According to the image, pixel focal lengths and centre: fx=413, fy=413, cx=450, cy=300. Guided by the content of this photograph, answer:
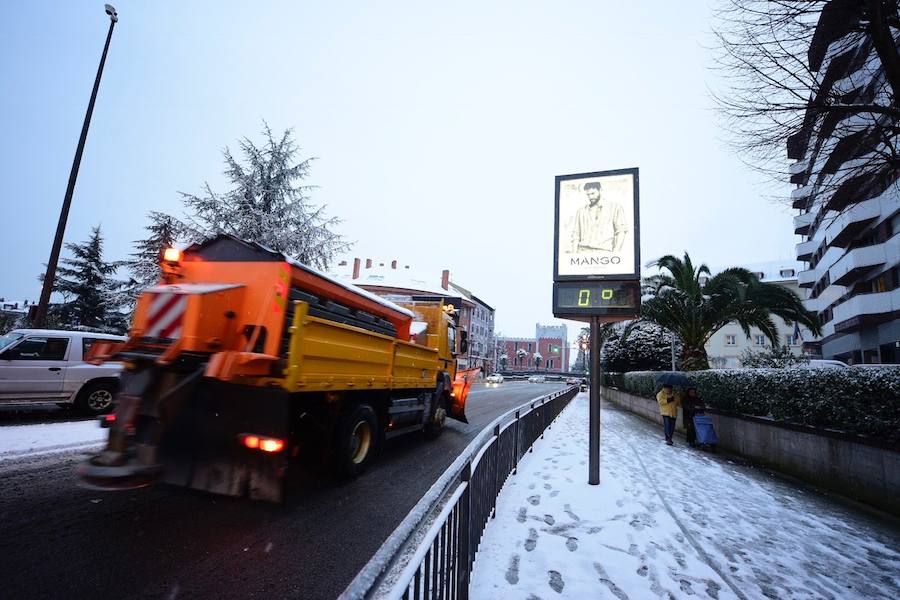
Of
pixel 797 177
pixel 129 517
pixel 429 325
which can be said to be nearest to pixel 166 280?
pixel 129 517

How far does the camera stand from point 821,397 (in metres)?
7.12

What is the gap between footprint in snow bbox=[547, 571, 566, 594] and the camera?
3.27m

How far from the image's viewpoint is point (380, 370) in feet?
22.0

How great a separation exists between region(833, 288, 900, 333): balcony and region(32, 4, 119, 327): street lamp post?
117 ft

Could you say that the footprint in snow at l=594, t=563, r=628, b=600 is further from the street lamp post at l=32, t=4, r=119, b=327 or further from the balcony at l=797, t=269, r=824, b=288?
the balcony at l=797, t=269, r=824, b=288

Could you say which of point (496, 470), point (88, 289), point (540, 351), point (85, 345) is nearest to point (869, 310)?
point (496, 470)

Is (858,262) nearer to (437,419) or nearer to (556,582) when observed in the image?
(437,419)

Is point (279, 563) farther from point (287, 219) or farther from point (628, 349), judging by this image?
point (628, 349)

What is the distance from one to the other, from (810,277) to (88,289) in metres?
56.4

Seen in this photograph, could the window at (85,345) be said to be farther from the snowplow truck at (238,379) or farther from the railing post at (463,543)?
the railing post at (463,543)

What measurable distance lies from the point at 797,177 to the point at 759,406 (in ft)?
16.7

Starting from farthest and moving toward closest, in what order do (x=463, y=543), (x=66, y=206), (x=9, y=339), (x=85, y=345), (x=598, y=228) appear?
(x=66, y=206) < (x=85, y=345) < (x=9, y=339) < (x=598, y=228) < (x=463, y=543)

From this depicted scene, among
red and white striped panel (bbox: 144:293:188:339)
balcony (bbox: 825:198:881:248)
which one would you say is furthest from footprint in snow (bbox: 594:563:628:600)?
balcony (bbox: 825:198:881:248)

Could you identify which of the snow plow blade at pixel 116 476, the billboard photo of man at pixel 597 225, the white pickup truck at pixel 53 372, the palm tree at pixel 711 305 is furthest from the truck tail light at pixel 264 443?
the palm tree at pixel 711 305
